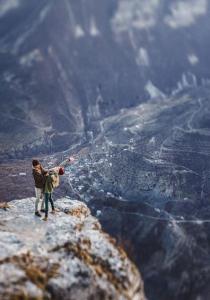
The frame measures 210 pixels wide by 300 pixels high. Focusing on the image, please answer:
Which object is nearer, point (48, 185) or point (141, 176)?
point (48, 185)

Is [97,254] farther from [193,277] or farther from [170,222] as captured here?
[170,222]

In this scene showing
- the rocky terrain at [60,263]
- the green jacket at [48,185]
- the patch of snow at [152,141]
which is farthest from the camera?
the patch of snow at [152,141]

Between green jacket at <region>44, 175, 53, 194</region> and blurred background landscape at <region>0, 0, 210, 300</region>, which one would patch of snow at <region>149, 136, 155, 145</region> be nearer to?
blurred background landscape at <region>0, 0, 210, 300</region>

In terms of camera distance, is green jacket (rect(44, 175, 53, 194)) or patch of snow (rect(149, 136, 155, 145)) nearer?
green jacket (rect(44, 175, 53, 194))

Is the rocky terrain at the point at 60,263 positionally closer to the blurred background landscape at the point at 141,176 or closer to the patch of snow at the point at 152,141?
the blurred background landscape at the point at 141,176

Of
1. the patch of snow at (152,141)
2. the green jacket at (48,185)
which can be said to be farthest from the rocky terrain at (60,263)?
the patch of snow at (152,141)

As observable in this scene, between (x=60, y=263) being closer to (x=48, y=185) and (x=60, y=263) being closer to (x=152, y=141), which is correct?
(x=48, y=185)

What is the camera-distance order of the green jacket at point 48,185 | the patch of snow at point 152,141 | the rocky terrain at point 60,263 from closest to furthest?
the rocky terrain at point 60,263
the green jacket at point 48,185
the patch of snow at point 152,141

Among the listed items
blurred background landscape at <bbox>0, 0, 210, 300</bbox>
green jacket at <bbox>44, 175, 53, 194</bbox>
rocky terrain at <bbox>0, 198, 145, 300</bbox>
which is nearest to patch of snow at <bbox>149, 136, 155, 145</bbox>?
blurred background landscape at <bbox>0, 0, 210, 300</bbox>

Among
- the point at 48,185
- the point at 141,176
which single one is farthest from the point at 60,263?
the point at 141,176
